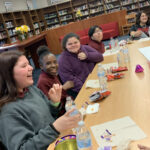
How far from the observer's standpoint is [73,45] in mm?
2398

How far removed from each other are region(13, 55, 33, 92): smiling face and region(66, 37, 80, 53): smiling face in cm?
130

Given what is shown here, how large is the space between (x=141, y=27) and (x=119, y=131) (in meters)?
3.29

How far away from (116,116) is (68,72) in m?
Result: 1.38

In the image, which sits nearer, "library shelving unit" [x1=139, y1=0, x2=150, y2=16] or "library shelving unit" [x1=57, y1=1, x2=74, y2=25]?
"library shelving unit" [x1=139, y1=0, x2=150, y2=16]

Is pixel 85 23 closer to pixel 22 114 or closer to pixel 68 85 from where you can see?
pixel 68 85

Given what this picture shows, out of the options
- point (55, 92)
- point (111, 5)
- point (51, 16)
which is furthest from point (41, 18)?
point (55, 92)

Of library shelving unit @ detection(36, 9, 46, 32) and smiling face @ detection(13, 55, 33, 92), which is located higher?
library shelving unit @ detection(36, 9, 46, 32)

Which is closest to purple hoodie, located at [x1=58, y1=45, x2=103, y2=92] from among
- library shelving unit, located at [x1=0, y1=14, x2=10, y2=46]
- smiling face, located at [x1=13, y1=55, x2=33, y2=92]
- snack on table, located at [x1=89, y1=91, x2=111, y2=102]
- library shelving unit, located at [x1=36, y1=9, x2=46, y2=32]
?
snack on table, located at [x1=89, y1=91, x2=111, y2=102]

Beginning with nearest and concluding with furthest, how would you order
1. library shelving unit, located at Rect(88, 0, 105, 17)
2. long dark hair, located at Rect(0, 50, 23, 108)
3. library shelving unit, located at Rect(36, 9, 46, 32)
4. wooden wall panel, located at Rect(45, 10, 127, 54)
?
long dark hair, located at Rect(0, 50, 23, 108) → wooden wall panel, located at Rect(45, 10, 127, 54) → library shelving unit, located at Rect(88, 0, 105, 17) → library shelving unit, located at Rect(36, 9, 46, 32)

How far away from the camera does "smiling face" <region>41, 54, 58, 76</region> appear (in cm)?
197

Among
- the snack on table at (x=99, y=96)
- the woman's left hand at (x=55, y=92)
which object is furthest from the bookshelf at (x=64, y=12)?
the snack on table at (x=99, y=96)

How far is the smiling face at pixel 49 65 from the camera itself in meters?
1.97

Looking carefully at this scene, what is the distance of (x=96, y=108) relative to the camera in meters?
1.31

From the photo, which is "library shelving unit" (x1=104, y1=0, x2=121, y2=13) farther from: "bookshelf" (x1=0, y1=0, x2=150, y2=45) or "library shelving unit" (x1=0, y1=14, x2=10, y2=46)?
"library shelving unit" (x1=0, y1=14, x2=10, y2=46)
